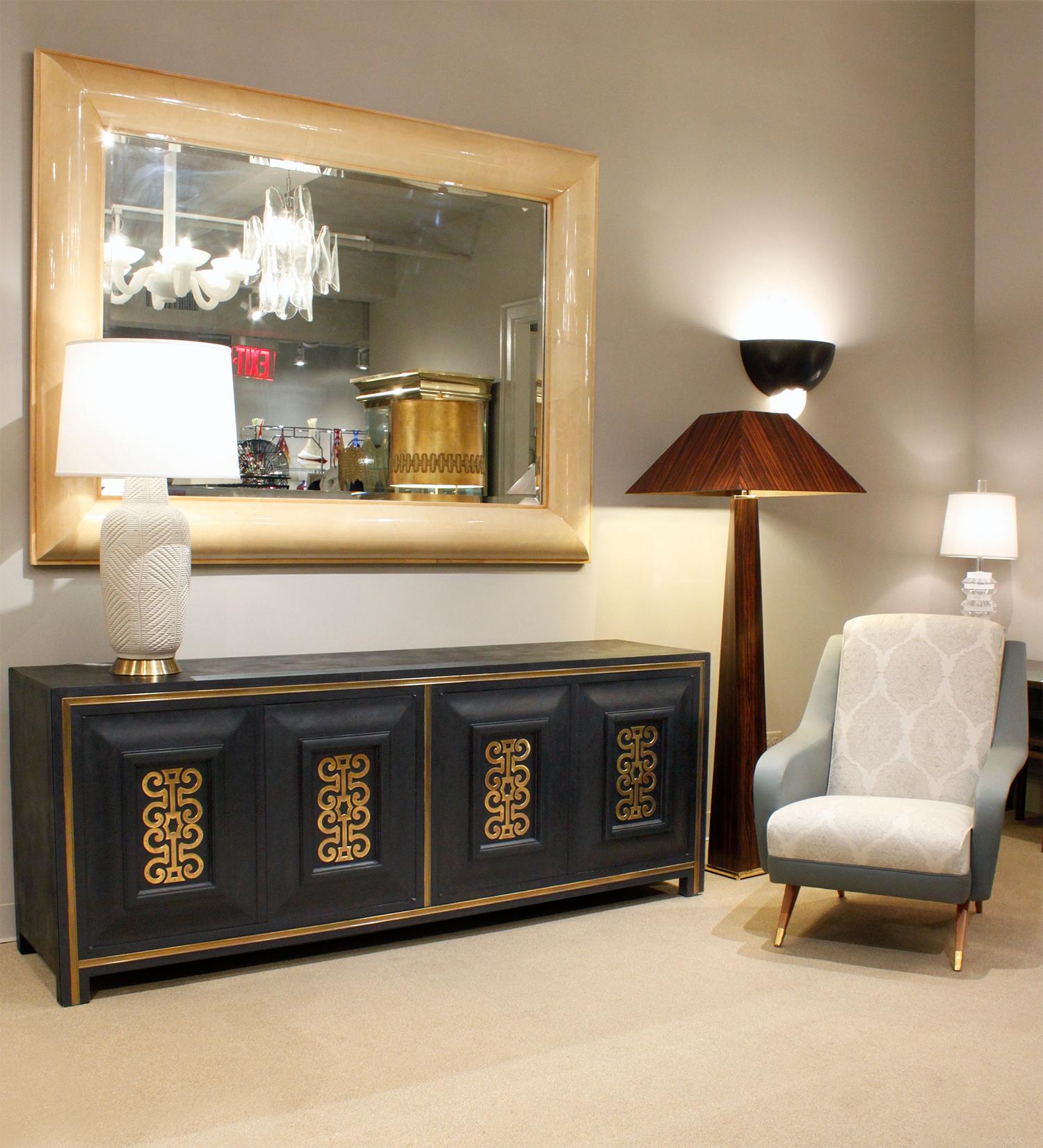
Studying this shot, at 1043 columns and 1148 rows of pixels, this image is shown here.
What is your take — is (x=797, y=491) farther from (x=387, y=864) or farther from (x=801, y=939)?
(x=387, y=864)

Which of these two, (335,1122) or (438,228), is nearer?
(335,1122)

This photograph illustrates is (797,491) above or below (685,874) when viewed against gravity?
above

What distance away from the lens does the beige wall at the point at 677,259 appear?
3012 millimetres

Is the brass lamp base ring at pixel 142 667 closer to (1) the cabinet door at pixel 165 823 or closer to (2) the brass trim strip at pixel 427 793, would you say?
(1) the cabinet door at pixel 165 823

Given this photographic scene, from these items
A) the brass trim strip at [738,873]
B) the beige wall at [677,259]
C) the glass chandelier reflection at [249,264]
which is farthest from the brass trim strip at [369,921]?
the glass chandelier reflection at [249,264]

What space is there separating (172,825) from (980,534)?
10.5 feet

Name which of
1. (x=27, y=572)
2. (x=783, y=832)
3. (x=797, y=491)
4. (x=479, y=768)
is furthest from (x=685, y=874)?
(x=27, y=572)

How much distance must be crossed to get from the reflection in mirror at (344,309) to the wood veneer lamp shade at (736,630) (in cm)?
46

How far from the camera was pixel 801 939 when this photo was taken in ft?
10.0

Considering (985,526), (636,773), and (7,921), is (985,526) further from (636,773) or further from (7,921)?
(7,921)

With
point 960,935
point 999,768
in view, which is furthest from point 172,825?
point 999,768

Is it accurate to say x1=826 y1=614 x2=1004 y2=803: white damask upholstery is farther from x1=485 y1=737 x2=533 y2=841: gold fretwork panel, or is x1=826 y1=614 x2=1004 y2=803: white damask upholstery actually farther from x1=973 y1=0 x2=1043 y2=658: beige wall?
x1=973 y1=0 x2=1043 y2=658: beige wall

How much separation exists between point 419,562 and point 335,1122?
1694 mm

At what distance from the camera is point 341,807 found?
2832 mm
